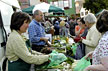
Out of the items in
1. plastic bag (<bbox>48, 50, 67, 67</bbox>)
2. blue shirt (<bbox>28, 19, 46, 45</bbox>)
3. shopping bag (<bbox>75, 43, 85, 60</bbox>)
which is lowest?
shopping bag (<bbox>75, 43, 85, 60</bbox>)

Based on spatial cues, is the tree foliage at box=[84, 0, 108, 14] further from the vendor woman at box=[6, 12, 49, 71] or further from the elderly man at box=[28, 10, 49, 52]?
the vendor woman at box=[6, 12, 49, 71]

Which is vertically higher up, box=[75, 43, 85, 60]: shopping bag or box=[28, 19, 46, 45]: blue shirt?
box=[28, 19, 46, 45]: blue shirt

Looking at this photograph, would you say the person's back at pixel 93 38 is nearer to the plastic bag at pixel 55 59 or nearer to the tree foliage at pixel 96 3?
the plastic bag at pixel 55 59

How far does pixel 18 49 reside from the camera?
8.18 ft

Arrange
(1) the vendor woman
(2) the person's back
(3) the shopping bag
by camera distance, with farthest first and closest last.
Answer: (3) the shopping bag < (2) the person's back < (1) the vendor woman

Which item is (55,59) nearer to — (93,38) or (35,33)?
(93,38)

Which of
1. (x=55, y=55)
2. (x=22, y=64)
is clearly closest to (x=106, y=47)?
(x=55, y=55)

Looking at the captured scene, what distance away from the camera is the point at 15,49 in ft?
A: 8.21

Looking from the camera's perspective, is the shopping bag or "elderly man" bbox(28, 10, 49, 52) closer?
"elderly man" bbox(28, 10, 49, 52)

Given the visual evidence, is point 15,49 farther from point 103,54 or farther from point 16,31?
point 103,54

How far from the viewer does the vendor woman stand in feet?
8.23

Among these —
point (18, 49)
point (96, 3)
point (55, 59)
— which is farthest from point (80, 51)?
point (96, 3)

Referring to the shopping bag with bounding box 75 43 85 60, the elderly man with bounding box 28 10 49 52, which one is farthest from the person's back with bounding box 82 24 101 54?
the elderly man with bounding box 28 10 49 52

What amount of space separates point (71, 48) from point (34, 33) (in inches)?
48.8
